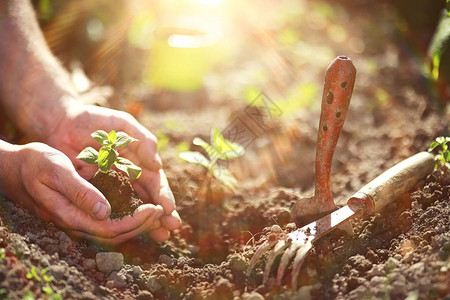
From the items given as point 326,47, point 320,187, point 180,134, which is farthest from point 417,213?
point 326,47

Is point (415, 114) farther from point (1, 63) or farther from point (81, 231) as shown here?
point (1, 63)

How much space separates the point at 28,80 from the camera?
9.76ft

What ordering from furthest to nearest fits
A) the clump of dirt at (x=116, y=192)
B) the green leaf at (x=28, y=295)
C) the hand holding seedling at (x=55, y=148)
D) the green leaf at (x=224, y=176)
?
the green leaf at (x=224, y=176)
the clump of dirt at (x=116, y=192)
the hand holding seedling at (x=55, y=148)
the green leaf at (x=28, y=295)

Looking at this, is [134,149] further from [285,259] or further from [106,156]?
[285,259]

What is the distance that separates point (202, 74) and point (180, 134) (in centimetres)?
107

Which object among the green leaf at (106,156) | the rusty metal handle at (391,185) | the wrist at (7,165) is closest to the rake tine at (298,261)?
the rusty metal handle at (391,185)

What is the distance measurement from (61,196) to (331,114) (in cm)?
126

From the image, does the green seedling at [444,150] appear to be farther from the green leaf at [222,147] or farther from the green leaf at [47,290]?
the green leaf at [47,290]

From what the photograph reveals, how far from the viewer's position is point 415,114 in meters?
3.77

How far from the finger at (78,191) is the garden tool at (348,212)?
68 cm

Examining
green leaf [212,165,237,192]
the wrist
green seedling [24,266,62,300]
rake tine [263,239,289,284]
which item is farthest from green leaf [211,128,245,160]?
green seedling [24,266,62,300]

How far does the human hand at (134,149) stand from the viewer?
243cm

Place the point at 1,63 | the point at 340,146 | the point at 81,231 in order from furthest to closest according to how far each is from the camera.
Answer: the point at 340,146 < the point at 1,63 < the point at 81,231

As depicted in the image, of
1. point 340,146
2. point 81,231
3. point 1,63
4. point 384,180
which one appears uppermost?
point 1,63
